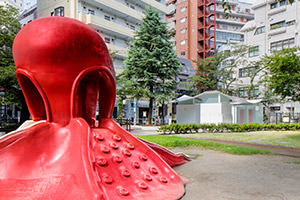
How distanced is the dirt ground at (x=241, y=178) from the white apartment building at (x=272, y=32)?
26.0 m

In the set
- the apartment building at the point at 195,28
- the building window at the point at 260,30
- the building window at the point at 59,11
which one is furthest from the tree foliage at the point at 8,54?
the apartment building at the point at 195,28

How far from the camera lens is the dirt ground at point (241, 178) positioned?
3.99m

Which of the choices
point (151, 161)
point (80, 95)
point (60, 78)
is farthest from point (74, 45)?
point (151, 161)

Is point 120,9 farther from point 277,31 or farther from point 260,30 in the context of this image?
point 277,31

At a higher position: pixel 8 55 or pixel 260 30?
pixel 260 30

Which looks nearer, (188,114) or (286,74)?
(286,74)

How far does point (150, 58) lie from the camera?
2517 cm

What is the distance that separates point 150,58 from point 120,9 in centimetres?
994

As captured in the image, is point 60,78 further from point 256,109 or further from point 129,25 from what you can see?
point 129,25

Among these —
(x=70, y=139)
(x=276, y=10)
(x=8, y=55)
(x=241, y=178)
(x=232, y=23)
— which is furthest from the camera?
(x=232, y=23)

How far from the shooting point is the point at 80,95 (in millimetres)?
4500

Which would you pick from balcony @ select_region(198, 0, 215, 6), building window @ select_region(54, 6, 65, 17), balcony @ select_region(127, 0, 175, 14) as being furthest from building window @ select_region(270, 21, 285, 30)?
building window @ select_region(54, 6, 65, 17)

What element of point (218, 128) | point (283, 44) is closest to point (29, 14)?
point (218, 128)

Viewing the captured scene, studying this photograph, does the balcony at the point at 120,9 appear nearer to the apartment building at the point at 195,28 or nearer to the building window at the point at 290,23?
the apartment building at the point at 195,28
